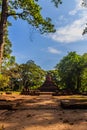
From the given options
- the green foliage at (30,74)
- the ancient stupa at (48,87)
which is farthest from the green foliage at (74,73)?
the green foliage at (30,74)

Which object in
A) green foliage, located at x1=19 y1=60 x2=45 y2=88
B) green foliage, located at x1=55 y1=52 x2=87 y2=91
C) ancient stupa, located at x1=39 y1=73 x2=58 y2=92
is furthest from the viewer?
green foliage, located at x1=19 y1=60 x2=45 y2=88

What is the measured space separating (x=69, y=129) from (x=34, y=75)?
270ft

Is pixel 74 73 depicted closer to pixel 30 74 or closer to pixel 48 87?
pixel 48 87

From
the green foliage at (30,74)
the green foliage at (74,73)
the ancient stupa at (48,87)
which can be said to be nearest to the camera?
the ancient stupa at (48,87)

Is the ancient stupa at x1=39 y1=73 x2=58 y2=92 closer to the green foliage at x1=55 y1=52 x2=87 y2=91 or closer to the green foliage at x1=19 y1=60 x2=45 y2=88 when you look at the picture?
the green foliage at x1=55 y1=52 x2=87 y2=91

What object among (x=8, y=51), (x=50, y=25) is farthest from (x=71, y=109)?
(x=8, y=51)

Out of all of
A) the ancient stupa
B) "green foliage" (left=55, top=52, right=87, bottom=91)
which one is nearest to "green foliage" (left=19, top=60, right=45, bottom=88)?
"green foliage" (left=55, top=52, right=87, bottom=91)

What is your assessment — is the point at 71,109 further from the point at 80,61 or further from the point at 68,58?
the point at 68,58

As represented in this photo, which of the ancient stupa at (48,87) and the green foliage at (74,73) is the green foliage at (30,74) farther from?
the ancient stupa at (48,87)

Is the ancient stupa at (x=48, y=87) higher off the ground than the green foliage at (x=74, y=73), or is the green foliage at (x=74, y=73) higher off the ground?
the green foliage at (x=74, y=73)

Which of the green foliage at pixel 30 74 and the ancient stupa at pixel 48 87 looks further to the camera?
the green foliage at pixel 30 74

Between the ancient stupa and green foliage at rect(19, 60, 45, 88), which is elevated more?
green foliage at rect(19, 60, 45, 88)

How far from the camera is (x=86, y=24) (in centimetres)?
2566

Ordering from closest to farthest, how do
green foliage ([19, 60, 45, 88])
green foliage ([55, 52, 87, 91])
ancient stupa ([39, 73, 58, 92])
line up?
ancient stupa ([39, 73, 58, 92]) < green foliage ([55, 52, 87, 91]) < green foliage ([19, 60, 45, 88])
